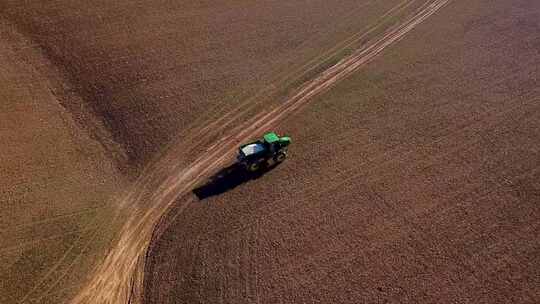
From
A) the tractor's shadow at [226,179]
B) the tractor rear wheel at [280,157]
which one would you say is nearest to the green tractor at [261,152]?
the tractor rear wheel at [280,157]

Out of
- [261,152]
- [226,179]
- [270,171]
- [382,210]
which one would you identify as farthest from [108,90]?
[382,210]

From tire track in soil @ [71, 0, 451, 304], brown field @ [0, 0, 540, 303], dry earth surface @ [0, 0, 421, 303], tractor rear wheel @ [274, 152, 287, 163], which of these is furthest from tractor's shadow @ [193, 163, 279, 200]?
dry earth surface @ [0, 0, 421, 303]

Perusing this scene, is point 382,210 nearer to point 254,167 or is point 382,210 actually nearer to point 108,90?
point 254,167

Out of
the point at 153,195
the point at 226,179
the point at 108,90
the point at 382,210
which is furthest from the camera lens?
the point at 108,90

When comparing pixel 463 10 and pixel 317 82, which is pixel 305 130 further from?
pixel 463 10

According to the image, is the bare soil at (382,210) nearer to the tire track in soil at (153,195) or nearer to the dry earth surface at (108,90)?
the tire track in soil at (153,195)

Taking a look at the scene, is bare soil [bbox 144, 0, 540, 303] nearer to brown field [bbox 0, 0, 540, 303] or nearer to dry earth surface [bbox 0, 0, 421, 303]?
brown field [bbox 0, 0, 540, 303]

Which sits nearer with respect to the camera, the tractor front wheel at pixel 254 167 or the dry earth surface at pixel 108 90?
the dry earth surface at pixel 108 90

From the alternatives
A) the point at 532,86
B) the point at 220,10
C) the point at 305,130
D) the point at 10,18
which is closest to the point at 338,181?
the point at 305,130
